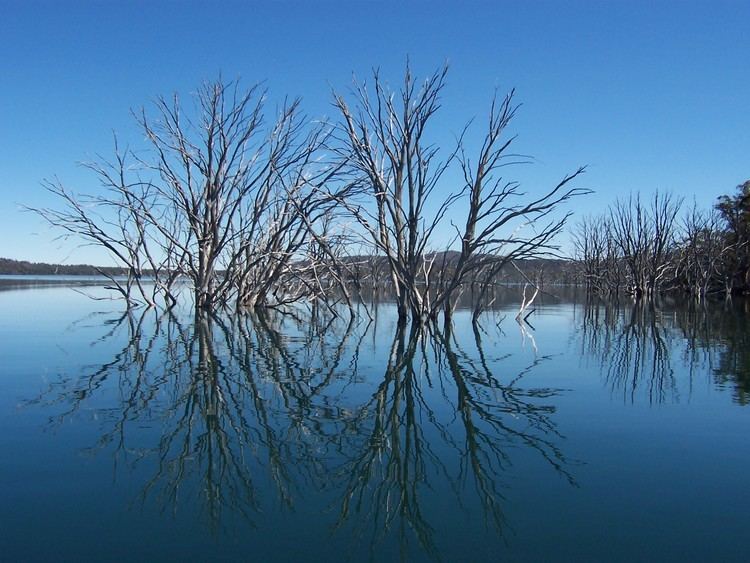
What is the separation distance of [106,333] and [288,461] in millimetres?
8893

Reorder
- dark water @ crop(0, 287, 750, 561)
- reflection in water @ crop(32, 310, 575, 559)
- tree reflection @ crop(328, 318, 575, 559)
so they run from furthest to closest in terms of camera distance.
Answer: reflection in water @ crop(32, 310, 575, 559)
tree reflection @ crop(328, 318, 575, 559)
dark water @ crop(0, 287, 750, 561)

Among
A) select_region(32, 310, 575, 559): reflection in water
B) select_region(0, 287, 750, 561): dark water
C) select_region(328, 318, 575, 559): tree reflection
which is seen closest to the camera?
select_region(0, 287, 750, 561): dark water

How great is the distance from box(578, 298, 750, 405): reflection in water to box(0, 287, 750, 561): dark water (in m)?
0.07

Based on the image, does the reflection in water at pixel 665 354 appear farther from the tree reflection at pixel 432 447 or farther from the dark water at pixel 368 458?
the tree reflection at pixel 432 447

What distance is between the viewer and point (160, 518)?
120 inches

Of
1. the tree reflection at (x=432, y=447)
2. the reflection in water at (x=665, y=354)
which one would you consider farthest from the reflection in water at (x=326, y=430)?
the reflection in water at (x=665, y=354)

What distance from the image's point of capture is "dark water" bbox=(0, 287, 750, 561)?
9.44 ft

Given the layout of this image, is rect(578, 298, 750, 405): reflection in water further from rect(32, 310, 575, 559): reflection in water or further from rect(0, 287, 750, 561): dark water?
rect(32, 310, 575, 559): reflection in water

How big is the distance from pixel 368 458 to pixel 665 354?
23.4ft

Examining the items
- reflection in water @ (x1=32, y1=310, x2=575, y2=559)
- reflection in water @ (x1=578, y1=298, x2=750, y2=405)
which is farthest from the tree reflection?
reflection in water @ (x1=578, y1=298, x2=750, y2=405)

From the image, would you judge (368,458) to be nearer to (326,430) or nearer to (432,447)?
(432,447)

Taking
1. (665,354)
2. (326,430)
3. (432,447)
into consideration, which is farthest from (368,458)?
(665,354)

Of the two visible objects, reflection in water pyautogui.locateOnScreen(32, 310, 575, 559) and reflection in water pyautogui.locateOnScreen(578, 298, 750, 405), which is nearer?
reflection in water pyautogui.locateOnScreen(32, 310, 575, 559)

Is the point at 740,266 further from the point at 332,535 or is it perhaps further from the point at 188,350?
the point at 332,535
